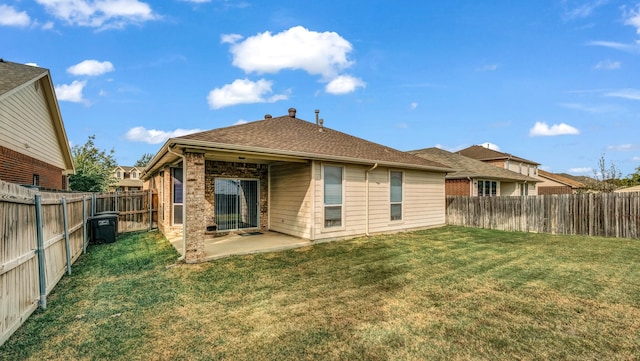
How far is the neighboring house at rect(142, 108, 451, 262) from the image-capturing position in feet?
29.2

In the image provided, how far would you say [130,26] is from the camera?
1152 cm

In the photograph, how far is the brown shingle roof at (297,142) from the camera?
7.42m

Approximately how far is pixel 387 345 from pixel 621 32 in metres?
14.9

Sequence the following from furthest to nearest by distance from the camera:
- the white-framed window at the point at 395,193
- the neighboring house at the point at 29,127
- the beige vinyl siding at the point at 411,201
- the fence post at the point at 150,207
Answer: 1. the fence post at the point at 150,207
2. the white-framed window at the point at 395,193
3. the beige vinyl siding at the point at 411,201
4. the neighboring house at the point at 29,127

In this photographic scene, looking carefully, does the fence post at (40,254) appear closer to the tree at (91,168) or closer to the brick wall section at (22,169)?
the brick wall section at (22,169)

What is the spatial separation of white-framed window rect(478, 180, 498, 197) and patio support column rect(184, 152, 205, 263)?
1650cm

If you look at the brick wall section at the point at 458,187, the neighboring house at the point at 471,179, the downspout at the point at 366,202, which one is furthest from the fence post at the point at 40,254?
the brick wall section at the point at 458,187

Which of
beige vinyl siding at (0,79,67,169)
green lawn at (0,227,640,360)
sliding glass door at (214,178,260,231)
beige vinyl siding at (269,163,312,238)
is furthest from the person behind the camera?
sliding glass door at (214,178,260,231)

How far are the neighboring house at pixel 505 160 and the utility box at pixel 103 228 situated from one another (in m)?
26.5

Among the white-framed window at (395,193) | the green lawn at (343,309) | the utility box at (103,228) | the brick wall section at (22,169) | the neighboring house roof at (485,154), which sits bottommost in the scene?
the green lawn at (343,309)

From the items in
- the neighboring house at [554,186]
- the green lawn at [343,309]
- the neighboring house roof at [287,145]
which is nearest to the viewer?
the green lawn at [343,309]

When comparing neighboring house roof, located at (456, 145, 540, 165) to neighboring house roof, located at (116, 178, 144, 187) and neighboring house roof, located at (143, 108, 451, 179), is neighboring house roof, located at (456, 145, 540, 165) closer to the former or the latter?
neighboring house roof, located at (143, 108, 451, 179)

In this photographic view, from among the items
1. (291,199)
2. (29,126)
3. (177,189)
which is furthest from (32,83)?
(291,199)

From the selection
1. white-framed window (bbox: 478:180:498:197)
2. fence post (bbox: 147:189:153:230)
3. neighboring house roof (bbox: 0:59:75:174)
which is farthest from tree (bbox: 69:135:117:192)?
white-framed window (bbox: 478:180:498:197)
